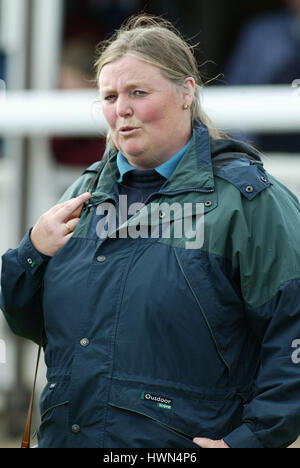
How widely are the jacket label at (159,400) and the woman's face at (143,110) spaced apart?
27.9 inches

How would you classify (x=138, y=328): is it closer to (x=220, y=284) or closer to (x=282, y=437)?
(x=220, y=284)

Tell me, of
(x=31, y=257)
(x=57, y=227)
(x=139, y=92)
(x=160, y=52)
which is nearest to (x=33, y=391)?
(x=31, y=257)

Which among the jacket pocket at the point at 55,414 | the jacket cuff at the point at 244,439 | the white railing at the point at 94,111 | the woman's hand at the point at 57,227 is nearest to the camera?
the jacket cuff at the point at 244,439

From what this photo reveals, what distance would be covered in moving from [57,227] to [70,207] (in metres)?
0.08

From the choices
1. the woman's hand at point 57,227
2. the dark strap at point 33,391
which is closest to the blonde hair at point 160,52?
the dark strap at point 33,391

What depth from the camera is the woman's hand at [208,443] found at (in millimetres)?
2262

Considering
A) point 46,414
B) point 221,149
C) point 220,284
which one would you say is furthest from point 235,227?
point 46,414

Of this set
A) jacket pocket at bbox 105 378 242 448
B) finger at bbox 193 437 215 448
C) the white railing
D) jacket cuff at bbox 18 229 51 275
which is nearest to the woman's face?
jacket cuff at bbox 18 229 51 275

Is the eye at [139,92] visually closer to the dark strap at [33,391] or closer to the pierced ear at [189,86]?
the pierced ear at [189,86]

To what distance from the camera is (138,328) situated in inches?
91.4

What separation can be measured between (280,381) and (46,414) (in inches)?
28.6

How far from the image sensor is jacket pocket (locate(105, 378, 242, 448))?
2.28 metres

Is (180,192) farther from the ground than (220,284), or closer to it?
farther from the ground

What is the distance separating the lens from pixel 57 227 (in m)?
2.54
